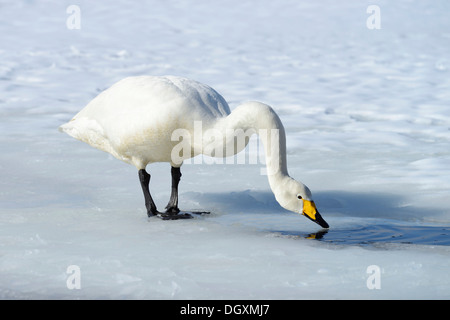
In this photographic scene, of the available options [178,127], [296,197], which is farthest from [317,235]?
[178,127]

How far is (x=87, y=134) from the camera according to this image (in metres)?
6.72

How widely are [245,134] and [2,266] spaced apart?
2.29m

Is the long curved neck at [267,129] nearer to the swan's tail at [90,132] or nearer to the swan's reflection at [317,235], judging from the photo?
the swan's reflection at [317,235]

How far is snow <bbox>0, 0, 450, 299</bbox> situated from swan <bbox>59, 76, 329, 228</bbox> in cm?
42

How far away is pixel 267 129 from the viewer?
574cm

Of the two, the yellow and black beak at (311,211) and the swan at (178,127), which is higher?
the swan at (178,127)

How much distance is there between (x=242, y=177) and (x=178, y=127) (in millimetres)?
2212

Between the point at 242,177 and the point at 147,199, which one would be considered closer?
the point at 147,199

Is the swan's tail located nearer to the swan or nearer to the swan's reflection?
the swan

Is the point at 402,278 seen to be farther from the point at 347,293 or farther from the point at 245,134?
the point at 245,134

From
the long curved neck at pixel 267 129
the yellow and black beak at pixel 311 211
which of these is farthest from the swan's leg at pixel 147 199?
the yellow and black beak at pixel 311 211

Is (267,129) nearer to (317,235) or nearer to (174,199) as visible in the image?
(317,235)

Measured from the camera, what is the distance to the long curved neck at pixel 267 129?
225 inches
